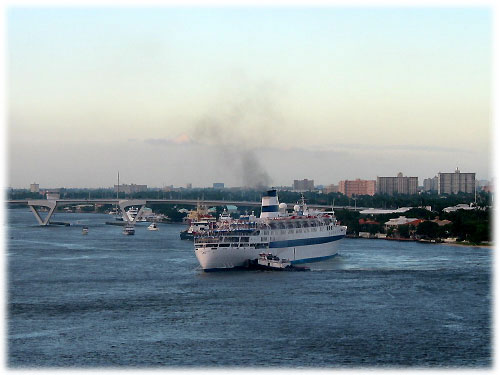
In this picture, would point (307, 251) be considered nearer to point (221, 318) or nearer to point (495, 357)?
point (221, 318)

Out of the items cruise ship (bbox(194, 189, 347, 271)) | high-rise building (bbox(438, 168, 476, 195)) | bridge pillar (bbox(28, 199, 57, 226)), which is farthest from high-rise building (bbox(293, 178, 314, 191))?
cruise ship (bbox(194, 189, 347, 271))

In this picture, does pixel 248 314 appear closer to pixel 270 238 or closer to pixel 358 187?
pixel 270 238

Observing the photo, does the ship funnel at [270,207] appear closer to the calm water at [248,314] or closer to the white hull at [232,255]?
the white hull at [232,255]

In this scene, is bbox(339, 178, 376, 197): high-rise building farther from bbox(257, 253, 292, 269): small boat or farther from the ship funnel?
bbox(257, 253, 292, 269): small boat

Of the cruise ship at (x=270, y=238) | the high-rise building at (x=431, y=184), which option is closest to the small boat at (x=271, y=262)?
the cruise ship at (x=270, y=238)

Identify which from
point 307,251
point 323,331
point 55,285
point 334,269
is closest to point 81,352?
point 323,331
